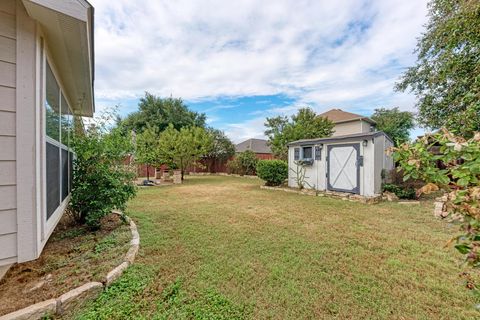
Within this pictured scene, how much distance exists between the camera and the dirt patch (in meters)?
1.94

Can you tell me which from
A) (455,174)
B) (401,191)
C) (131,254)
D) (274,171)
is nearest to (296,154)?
(274,171)

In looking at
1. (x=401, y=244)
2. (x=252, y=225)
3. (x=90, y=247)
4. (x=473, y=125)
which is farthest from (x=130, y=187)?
(x=473, y=125)

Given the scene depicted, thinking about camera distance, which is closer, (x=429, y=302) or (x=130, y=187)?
(x=429, y=302)

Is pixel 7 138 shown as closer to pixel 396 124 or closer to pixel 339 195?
pixel 339 195

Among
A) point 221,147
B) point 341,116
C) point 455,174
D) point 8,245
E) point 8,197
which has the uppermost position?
point 341,116

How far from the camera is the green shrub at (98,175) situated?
357 cm

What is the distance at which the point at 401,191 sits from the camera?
23.2ft

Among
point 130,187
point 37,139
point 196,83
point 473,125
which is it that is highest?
point 196,83

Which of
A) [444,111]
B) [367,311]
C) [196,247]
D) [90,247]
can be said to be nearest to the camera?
[367,311]

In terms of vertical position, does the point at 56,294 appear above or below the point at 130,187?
below

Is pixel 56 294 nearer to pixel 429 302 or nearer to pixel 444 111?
pixel 429 302

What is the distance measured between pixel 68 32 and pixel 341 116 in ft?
69.7

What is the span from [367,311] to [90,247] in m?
3.42

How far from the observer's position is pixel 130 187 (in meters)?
4.00
